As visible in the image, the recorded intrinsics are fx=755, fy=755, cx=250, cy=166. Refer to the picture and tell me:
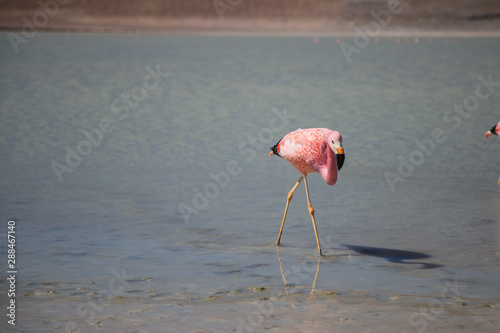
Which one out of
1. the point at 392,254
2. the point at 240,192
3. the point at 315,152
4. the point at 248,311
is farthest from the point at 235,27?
the point at 248,311

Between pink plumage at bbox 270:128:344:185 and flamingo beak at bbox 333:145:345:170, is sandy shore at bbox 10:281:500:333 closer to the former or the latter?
flamingo beak at bbox 333:145:345:170

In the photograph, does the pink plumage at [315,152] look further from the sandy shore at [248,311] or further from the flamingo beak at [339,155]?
the sandy shore at [248,311]

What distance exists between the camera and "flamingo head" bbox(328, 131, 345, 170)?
5988 mm

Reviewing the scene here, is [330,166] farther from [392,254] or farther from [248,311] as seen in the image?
[248,311]

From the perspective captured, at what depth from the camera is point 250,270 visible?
19.5 ft

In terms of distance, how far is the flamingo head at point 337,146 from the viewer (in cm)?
599

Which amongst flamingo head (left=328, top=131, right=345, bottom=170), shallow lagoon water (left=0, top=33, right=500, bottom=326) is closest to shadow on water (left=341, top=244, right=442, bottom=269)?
shallow lagoon water (left=0, top=33, right=500, bottom=326)

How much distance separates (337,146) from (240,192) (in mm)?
2850

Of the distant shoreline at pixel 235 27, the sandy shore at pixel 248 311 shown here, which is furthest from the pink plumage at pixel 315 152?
the distant shoreline at pixel 235 27

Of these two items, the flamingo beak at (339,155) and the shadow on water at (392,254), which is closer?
the flamingo beak at (339,155)

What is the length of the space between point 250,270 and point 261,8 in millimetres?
56692

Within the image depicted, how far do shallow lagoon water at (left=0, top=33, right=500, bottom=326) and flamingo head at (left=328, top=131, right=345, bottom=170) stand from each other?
84 cm

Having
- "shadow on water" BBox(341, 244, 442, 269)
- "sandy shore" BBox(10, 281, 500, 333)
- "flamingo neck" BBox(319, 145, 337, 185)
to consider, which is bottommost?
"sandy shore" BBox(10, 281, 500, 333)

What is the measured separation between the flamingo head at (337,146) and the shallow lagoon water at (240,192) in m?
0.84
